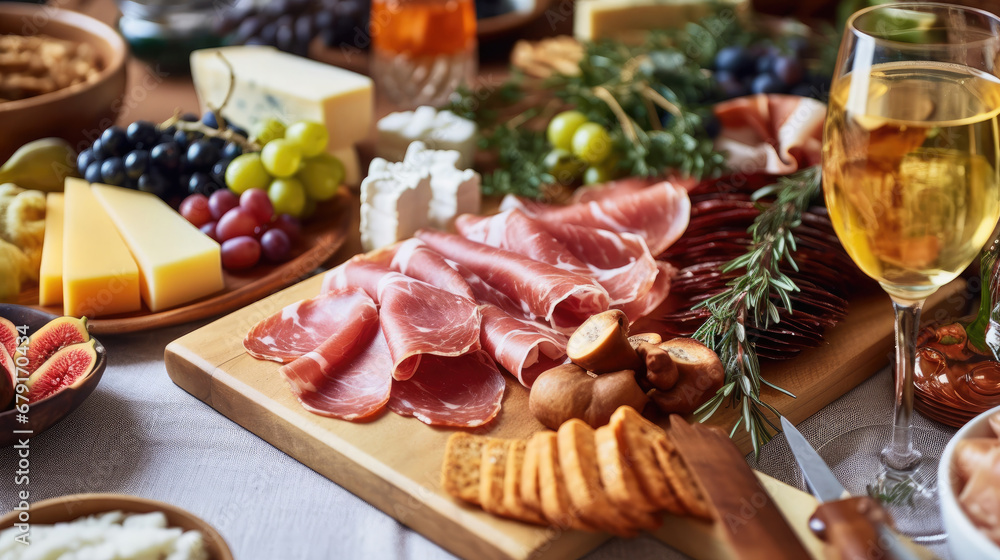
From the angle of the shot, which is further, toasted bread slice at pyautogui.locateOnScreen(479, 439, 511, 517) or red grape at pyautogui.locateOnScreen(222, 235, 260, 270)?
red grape at pyautogui.locateOnScreen(222, 235, 260, 270)

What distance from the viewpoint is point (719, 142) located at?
1.76 m

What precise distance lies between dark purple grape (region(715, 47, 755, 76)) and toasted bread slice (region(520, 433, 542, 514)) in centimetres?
137

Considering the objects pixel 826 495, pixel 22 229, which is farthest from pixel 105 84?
pixel 826 495

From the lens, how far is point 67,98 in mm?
1563

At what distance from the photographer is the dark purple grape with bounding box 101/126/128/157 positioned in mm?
1452

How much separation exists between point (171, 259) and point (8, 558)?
24.0 inches

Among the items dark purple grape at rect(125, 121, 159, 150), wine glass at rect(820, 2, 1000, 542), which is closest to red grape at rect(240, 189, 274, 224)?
dark purple grape at rect(125, 121, 159, 150)

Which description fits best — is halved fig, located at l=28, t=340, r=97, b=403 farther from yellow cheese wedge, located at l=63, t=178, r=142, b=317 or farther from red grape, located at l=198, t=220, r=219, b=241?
red grape, located at l=198, t=220, r=219, b=241

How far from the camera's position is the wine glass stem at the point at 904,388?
33.7 inches

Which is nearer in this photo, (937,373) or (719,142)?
(937,373)

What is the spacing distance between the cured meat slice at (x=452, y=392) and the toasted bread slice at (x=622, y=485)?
0.71 ft

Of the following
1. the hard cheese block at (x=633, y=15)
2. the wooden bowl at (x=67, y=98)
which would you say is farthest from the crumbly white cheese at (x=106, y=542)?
the hard cheese block at (x=633, y=15)

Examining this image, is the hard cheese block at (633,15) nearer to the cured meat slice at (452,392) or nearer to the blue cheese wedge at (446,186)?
→ the blue cheese wedge at (446,186)

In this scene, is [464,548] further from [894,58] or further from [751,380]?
[894,58]
